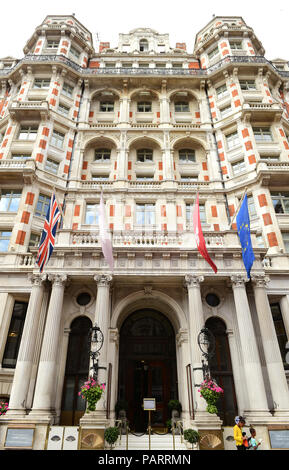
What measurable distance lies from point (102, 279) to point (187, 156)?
52.7ft

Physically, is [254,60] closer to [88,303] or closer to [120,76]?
[120,76]

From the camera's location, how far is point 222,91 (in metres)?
30.3

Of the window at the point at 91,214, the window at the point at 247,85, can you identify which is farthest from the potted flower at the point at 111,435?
the window at the point at 247,85

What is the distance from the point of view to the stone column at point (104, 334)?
13.0m

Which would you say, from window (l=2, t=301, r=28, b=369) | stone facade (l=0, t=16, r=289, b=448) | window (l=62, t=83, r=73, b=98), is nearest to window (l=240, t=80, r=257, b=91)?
stone facade (l=0, t=16, r=289, b=448)

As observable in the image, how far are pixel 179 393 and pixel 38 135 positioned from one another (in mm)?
22508

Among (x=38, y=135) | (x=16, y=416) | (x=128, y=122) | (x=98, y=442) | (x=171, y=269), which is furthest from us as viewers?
(x=128, y=122)

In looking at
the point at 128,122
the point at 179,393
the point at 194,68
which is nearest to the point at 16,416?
the point at 179,393

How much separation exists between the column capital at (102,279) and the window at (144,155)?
14.1 m

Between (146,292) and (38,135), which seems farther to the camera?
(38,135)

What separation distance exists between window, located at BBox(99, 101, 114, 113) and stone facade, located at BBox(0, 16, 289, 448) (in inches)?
11.0

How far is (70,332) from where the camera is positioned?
1800cm

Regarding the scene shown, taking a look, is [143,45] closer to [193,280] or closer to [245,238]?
[245,238]

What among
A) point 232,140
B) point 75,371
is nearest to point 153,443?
point 75,371
